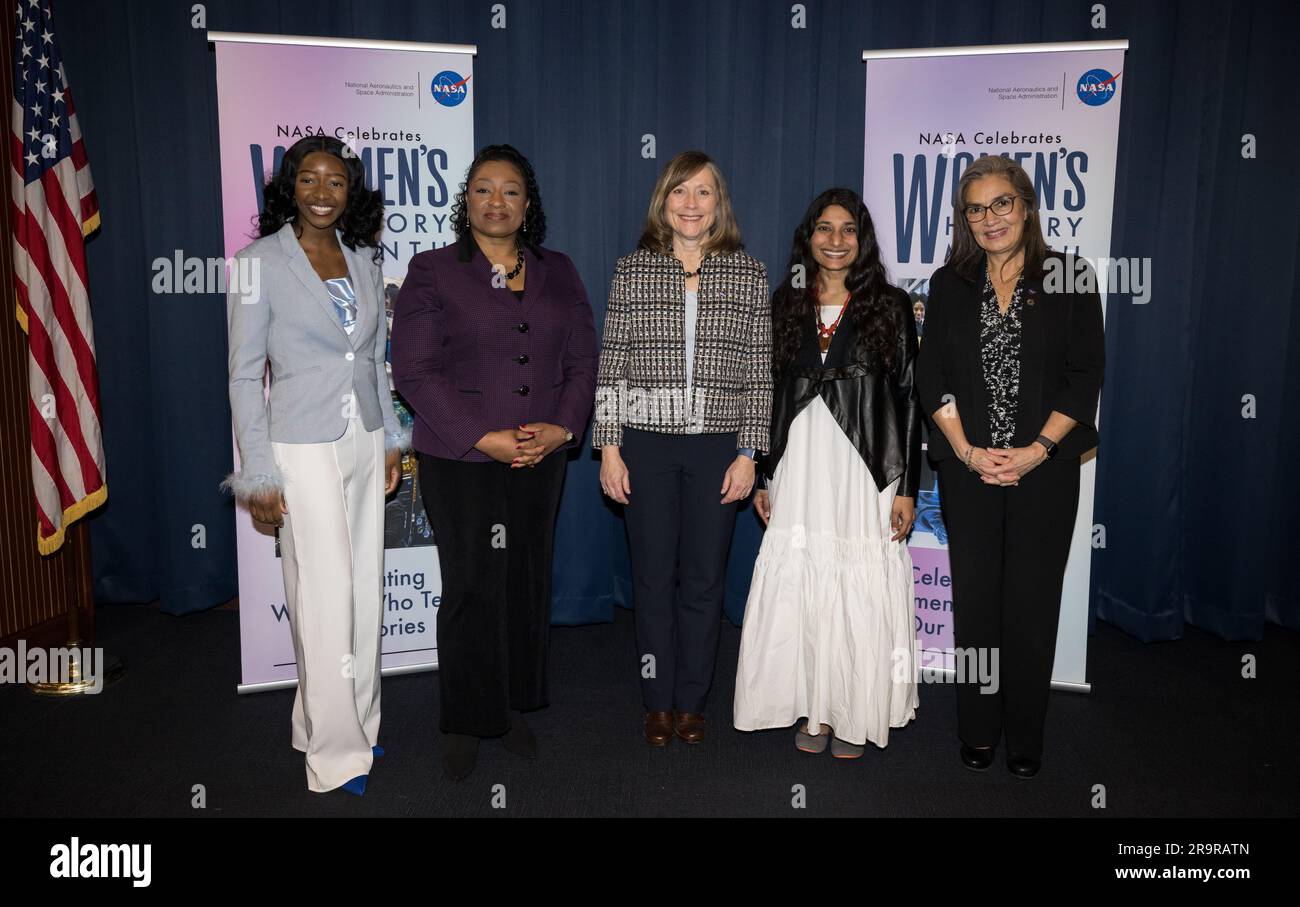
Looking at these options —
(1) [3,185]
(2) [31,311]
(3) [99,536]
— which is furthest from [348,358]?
(3) [99,536]

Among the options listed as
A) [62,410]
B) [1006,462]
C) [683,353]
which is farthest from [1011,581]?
[62,410]

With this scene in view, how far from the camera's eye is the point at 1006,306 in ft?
8.94

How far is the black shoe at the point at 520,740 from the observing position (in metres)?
2.95

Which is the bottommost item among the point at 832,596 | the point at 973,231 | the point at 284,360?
the point at 832,596

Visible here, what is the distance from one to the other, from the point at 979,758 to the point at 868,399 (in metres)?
1.25

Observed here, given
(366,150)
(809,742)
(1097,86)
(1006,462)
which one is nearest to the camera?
(1006,462)

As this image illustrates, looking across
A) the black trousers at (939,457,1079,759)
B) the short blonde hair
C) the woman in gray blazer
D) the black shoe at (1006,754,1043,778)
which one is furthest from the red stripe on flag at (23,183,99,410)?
the black shoe at (1006,754,1043,778)

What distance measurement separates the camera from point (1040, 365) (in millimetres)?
2678

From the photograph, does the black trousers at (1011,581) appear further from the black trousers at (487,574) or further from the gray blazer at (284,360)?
the gray blazer at (284,360)

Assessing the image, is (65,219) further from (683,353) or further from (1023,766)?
(1023,766)

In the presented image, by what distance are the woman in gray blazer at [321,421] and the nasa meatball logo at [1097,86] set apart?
2634mm

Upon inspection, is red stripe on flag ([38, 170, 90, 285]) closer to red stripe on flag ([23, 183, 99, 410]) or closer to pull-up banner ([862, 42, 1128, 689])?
red stripe on flag ([23, 183, 99, 410])

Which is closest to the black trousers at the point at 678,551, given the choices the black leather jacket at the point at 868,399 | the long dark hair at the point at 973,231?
the black leather jacket at the point at 868,399

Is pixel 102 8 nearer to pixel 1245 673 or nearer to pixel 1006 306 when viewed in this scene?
pixel 1006 306
